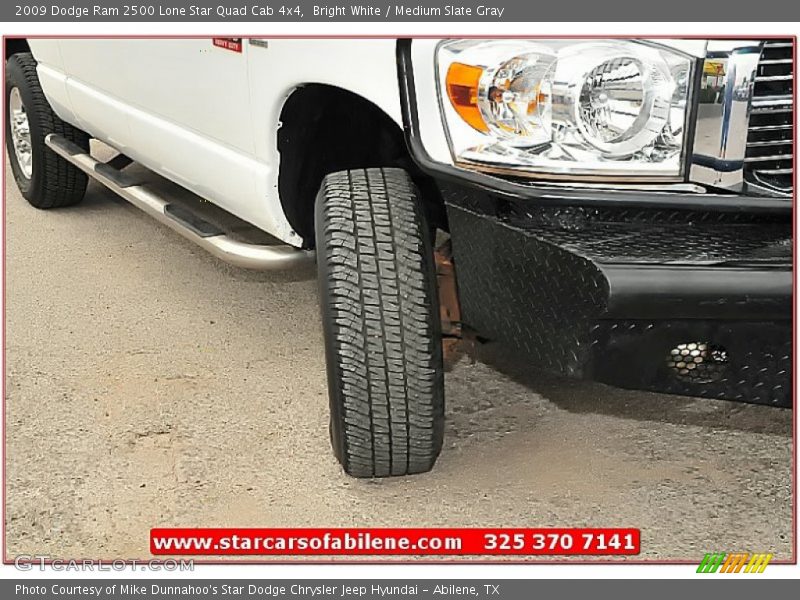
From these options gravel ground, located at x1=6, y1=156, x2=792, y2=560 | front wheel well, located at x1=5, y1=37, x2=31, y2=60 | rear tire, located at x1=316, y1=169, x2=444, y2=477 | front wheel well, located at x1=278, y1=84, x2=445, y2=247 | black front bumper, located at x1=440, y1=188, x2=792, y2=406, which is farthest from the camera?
front wheel well, located at x1=5, y1=37, x2=31, y2=60

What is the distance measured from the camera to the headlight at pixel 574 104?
1.98 m

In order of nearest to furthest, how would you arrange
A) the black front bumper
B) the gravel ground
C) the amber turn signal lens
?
the black front bumper
the amber turn signal lens
the gravel ground

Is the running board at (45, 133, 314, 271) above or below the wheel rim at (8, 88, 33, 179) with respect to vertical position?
above

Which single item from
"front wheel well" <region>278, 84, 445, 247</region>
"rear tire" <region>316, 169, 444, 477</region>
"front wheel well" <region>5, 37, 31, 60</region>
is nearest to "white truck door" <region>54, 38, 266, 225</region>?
"front wheel well" <region>278, 84, 445, 247</region>

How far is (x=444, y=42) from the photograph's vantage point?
6.90ft

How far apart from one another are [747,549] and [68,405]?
199 cm

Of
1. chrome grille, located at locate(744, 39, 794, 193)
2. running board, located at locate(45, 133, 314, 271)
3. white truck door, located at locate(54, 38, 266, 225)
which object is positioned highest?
chrome grille, located at locate(744, 39, 794, 193)

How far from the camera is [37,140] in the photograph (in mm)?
4840

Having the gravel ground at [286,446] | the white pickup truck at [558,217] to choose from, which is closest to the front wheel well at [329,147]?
the white pickup truck at [558,217]

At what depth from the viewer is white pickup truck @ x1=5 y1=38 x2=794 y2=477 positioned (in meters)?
1.94

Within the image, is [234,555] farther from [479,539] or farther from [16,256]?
[16,256]

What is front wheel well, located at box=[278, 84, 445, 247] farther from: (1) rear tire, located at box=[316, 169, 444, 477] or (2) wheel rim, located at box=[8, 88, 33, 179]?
(2) wheel rim, located at box=[8, 88, 33, 179]
